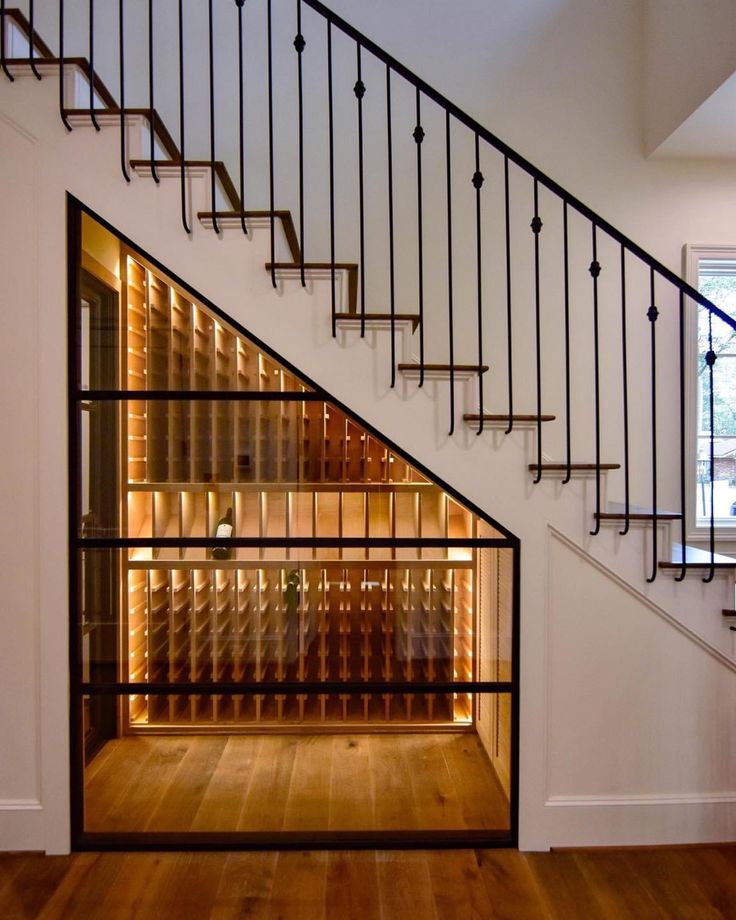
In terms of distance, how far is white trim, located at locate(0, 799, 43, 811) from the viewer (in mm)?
2416

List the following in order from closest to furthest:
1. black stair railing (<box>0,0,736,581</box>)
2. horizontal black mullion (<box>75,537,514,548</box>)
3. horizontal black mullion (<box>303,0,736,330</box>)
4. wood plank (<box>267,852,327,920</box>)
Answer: wood plank (<box>267,852,327,920</box>) < horizontal black mullion (<box>303,0,736,330</box>) < horizontal black mullion (<box>75,537,514,548</box>) < black stair railing (<box>0,0,736,581</box>)

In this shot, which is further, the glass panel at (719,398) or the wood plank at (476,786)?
the glass panel at (719,398)

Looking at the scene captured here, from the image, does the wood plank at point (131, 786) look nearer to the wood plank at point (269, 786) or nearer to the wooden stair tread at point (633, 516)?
the wood plank at point (269, 786)

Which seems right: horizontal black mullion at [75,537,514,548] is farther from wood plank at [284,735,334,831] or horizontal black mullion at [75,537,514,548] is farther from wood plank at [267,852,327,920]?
wood plank at [267,852,327,920]

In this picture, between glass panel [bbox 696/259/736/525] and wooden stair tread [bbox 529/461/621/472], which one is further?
glass panel [bbox 696/259/736/525]

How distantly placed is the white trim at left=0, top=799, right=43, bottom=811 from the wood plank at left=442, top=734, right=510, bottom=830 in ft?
5.06

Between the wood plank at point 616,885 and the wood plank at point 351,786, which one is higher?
the wood plank at point 351,786

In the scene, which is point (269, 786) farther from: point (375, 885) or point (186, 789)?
point (375, 885)

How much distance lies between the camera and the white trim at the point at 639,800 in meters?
2.46

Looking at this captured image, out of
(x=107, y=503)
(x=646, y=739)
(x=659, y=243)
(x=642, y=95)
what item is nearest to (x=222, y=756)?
(x=107, y=503)

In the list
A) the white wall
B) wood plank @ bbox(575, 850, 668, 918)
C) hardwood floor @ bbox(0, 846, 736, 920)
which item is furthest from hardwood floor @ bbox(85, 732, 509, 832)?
the white wall

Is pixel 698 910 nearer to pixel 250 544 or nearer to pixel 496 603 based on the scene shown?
pixel 496 603

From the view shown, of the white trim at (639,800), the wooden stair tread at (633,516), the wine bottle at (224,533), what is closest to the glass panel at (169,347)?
the wine bottle at (224,533)

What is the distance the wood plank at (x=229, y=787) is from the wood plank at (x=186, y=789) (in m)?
0.02
